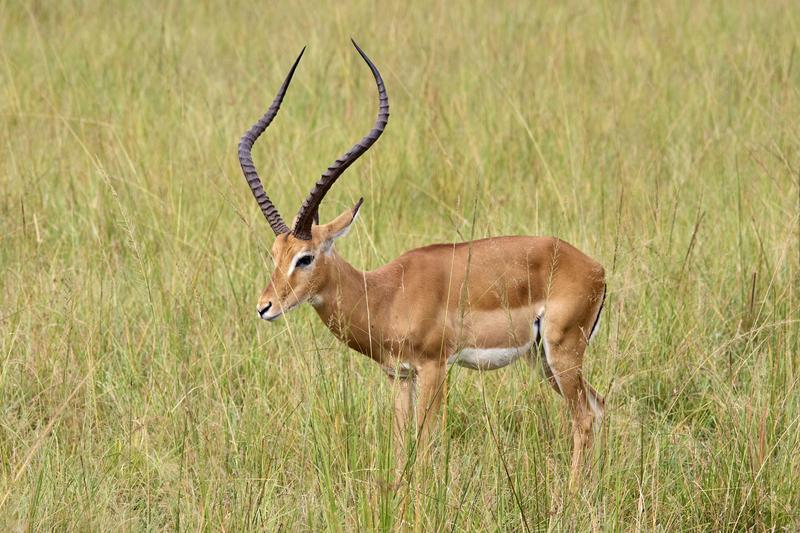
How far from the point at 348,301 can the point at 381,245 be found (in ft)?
4.70

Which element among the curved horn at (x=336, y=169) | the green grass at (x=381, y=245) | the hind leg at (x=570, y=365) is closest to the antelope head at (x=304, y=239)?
the curved horn at (x=336, y=169)

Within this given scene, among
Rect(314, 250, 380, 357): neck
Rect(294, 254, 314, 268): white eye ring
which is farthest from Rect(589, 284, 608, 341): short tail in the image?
Rect(294, 254, 314, 268): white eye ring

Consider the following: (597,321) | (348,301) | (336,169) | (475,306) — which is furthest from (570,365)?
(336,169)

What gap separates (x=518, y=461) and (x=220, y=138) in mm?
4147

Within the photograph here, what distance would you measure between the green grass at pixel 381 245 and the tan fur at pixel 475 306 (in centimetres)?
14

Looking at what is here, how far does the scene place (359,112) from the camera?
8227 millimetres

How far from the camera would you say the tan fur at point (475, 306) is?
494cm

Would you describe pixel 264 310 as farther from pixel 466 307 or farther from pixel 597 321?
pixel 597 321

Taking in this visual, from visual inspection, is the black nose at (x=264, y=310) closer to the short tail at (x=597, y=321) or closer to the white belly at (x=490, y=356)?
the white belly at (x=490, y=356)

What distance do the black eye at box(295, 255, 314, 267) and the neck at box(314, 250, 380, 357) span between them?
141mm

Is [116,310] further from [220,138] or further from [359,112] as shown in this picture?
[359,112]

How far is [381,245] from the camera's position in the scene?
637 cm

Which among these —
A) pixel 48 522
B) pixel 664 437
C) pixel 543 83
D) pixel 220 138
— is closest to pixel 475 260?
pixel 664 437

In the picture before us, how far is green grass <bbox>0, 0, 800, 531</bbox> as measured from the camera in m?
4.05
